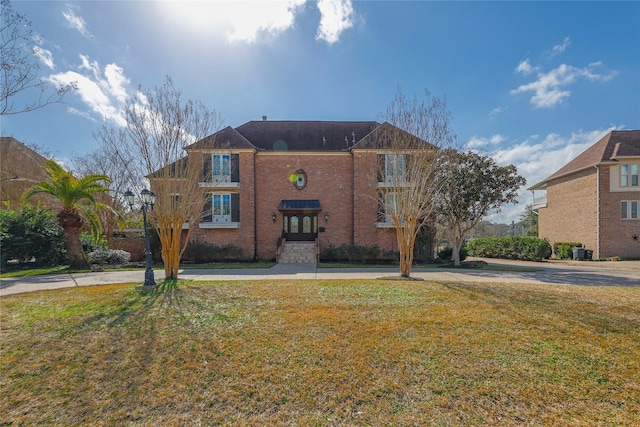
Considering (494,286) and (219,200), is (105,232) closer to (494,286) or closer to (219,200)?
(219,200)

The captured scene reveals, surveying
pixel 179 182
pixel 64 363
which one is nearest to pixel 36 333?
pixel 64 363

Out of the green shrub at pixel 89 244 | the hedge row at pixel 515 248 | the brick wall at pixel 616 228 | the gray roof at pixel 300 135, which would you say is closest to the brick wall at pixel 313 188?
the gray roof at pixel 300 135

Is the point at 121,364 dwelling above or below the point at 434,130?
below

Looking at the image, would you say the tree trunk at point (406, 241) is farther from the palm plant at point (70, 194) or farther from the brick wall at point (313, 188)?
the palm plant at point (70, 194)

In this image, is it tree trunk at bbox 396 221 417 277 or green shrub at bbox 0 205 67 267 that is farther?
green shrub at bbox 0 205 67 267

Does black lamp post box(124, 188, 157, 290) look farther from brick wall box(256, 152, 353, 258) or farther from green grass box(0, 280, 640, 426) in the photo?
brick wall box(256, 152, 353, 258)

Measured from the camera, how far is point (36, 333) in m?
4.85

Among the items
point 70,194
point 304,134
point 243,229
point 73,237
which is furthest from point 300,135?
point 73,237

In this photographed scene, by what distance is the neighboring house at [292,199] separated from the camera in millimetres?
18297

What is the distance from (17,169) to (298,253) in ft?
78.7

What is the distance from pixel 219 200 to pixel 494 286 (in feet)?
55.0

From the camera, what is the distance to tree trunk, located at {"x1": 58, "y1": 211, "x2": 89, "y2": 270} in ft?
43.3

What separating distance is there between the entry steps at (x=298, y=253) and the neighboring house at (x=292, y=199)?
0.52 meters

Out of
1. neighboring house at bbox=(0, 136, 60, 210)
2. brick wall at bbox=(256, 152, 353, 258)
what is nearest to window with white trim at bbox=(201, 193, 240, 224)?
brick wall at bbox=(256, 152, 353, 258)
